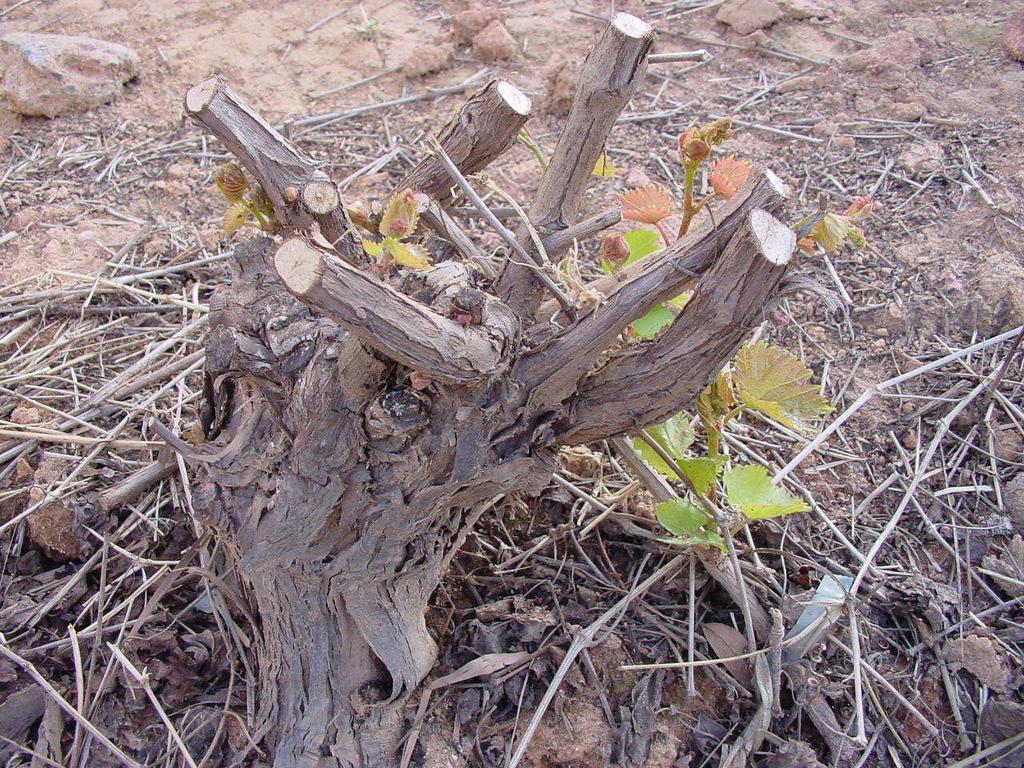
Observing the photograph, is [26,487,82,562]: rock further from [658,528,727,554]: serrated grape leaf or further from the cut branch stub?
[658,528,727,554]: serrated grape leaf

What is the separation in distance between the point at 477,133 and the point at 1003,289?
172 centimetres

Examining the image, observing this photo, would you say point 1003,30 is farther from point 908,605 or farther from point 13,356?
point 13,356

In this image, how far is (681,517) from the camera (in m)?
1.61

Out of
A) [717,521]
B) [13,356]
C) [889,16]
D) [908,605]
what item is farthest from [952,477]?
[13,356]

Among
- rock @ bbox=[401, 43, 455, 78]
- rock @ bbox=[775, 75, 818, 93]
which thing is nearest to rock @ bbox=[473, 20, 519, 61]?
rock @ bbox=[401, 43, 455, 78]

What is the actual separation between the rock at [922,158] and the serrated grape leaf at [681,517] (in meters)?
1.80

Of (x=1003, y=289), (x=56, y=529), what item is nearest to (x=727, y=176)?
(x=1003, y=289)

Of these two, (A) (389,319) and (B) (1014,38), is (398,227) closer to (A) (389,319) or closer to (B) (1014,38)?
(A) (389,319)

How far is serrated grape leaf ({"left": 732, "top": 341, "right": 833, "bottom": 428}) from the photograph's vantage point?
1453 millimetres

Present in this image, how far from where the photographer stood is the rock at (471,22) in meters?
3.54

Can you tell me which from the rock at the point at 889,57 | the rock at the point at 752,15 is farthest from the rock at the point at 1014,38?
the rock at the point at 752,15

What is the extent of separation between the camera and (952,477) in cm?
198

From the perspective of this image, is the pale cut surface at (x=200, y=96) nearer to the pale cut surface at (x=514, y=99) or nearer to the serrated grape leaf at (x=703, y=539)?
the pale cut surface at (x=514, y=99)

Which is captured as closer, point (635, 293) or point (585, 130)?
point (635, 293)
